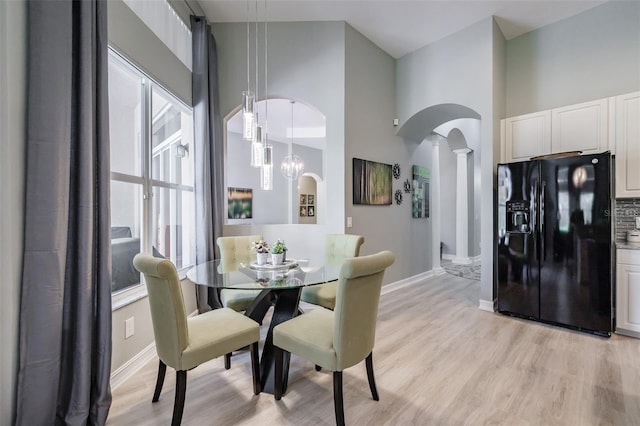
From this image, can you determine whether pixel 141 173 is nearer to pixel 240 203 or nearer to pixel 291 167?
pixel 291 167

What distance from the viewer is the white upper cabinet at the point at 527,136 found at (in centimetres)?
347

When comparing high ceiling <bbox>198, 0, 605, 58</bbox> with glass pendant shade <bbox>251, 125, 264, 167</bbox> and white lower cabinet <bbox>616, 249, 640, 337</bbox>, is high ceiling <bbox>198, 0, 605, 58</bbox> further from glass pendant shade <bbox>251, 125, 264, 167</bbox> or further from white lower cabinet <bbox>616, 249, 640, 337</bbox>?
white lower cabinet <bbox>616, 249, 640, 337</bbox>

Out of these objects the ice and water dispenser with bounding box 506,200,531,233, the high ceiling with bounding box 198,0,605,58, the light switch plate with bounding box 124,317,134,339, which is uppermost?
the high ceiling with bounding box 198,0,605,58

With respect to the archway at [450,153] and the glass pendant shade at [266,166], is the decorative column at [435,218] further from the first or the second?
the glass pendant shade at [266,166]

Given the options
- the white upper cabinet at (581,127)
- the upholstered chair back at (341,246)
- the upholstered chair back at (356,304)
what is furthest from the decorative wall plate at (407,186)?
the upholstered chair back at (356,304)

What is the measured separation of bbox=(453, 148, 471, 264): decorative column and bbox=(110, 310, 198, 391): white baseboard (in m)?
6.56

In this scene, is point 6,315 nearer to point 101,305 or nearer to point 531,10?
point 101,305

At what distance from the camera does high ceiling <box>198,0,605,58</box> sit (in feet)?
11.1

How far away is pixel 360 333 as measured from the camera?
5.70 feet

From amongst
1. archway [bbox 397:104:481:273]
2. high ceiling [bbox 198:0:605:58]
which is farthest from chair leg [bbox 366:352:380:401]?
Answer: high ceiling [bbox 198:0:605:58]

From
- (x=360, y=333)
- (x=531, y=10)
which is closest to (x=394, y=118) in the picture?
(x=531, y=10)

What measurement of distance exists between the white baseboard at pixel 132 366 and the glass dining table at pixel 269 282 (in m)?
0.80

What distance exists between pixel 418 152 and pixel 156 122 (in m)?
4.05

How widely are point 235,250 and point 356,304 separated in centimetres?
169
